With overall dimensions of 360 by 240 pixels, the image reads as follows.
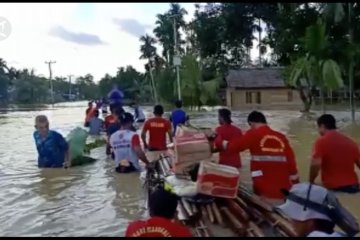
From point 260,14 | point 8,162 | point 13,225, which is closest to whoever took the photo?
point 13,225

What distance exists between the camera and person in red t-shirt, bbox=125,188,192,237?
3482 mm

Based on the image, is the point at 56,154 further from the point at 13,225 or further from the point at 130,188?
the point at 13,225

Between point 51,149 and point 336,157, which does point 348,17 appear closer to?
point 51,149

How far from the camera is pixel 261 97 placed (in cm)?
6131

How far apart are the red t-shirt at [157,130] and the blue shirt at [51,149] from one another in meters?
1.91

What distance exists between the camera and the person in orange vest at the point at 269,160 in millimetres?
6793

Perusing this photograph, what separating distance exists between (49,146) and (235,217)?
20.2ft

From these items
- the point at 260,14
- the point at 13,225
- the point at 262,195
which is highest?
the point at 260,14

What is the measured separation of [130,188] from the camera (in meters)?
9.79

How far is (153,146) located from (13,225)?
4758 mm

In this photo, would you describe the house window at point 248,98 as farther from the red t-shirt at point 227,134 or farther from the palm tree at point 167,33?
the red t-shirt at point 227,134

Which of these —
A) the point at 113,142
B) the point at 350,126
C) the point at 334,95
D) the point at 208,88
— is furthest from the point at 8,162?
the point at 334,95

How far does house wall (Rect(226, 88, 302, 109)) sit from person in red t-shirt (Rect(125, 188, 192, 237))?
56366mm

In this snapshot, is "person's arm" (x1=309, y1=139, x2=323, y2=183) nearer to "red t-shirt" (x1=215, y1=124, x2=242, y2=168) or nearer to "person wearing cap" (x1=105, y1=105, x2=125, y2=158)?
"red t-shirt" (x1=215, y1=124, x2=242, y2=168)
